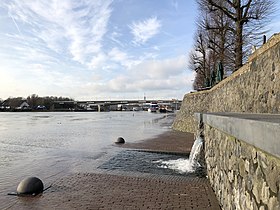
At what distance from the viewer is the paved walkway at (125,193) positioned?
6.40 metres

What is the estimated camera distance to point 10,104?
14375cm

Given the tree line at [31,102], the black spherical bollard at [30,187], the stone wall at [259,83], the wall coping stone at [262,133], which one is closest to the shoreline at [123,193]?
the black spherical bollard at [30,187]

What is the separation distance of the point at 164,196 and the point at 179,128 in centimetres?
2271

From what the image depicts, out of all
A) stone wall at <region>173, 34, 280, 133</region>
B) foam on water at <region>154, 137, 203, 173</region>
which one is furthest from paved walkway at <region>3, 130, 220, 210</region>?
stone wall at <region>173, 34, 280, 133</region>

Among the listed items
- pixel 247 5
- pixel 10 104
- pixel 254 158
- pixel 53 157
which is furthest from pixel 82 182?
pixel 10 104

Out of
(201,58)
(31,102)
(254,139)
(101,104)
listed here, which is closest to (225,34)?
(201,58)

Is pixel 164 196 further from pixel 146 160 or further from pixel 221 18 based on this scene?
pixel 221 18

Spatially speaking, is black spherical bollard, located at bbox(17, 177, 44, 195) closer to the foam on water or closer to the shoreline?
the shoreline

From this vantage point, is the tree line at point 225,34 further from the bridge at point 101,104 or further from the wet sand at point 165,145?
the bridge at point 101,104

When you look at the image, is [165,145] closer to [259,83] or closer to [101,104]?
[259,83]

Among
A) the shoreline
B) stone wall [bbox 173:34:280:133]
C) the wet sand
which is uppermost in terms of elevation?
stone wall [bbox 173:34:280:133]

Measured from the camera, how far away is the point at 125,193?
7.27m

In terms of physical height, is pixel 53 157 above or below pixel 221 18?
→ below

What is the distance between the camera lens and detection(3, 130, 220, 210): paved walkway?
21.0ft
